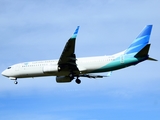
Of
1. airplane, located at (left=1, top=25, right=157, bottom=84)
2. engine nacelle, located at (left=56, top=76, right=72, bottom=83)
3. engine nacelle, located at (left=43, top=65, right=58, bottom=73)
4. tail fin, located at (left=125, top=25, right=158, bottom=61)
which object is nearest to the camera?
airplane, located at (left=1, top=25, right=157, bottom=84)

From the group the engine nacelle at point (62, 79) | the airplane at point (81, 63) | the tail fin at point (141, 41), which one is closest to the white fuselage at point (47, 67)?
the airplane at point (81, 63)

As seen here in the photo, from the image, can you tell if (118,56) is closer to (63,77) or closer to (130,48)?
(130,48)

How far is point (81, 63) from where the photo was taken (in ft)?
186

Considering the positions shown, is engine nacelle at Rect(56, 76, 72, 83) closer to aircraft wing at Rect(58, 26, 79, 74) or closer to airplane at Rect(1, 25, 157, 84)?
airplane at Rect(1, 25, 157, 84)

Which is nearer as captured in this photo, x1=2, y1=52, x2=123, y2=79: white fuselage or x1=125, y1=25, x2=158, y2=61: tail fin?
x1=125, y1=25, x2=158, y2=61: tail fin

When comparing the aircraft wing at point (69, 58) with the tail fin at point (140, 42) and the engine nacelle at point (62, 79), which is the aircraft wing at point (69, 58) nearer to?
the engine nacelle at point (62, 79)

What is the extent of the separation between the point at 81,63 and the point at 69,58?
1.93 meters

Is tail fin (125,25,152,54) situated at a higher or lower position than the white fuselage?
higher

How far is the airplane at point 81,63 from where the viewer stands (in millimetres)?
53856

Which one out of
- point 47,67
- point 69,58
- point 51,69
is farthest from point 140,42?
point 47,67

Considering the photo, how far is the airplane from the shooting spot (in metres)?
53.9

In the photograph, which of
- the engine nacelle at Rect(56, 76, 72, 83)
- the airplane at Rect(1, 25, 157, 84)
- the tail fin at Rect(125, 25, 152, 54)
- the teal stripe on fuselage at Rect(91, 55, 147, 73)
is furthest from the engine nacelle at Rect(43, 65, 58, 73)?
the tail fin at Rect(125, 25, 152, 54)

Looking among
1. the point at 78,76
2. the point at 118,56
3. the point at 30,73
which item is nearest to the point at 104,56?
the point at 118,56

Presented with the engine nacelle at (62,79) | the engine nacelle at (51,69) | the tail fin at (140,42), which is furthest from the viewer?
the engine nacelle at (62,79)
